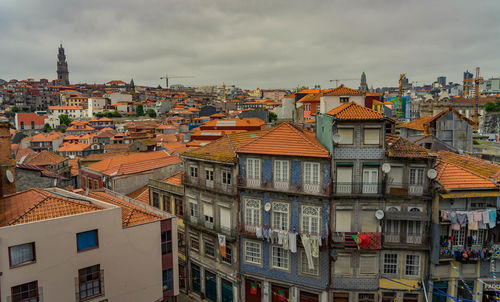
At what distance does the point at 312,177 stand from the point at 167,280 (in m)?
11.7

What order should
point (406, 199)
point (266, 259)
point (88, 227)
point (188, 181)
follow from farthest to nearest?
point (188, 181)
point (266, 259)
point (406, 199)
point (88, 227)

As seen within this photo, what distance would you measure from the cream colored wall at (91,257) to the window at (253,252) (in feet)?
22.3

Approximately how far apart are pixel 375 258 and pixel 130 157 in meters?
28.7

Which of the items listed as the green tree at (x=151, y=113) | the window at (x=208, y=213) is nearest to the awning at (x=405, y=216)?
the window at (x=208, y=213)

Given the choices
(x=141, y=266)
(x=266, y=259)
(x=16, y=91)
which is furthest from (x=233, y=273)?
(x=16, y=91)

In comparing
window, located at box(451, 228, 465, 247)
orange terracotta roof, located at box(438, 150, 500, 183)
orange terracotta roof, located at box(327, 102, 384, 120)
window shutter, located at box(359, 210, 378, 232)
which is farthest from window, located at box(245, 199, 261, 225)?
orange terracotta roof, located at box(438, 150, 500, 183)

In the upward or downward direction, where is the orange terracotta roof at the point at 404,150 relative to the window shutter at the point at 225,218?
upward

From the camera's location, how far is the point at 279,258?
24.7m

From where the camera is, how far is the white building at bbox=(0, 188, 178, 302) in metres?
16.8

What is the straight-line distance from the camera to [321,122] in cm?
2512

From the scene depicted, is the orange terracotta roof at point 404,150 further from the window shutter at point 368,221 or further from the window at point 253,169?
the window at point 253,169

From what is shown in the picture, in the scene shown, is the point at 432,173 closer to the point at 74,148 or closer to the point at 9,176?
the point at 9,176

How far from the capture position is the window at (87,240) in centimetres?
1838

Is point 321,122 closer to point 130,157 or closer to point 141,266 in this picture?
point 141,266
